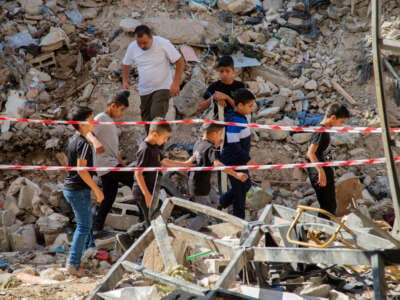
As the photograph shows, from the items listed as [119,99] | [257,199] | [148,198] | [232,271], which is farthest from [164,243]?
[257,199]

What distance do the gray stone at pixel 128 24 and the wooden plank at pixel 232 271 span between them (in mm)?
6392

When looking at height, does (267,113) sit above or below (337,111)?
above

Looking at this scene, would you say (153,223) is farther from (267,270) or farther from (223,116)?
(223,116)

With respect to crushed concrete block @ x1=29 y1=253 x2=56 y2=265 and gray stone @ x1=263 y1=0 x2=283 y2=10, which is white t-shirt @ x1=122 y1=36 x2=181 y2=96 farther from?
gray stone @ x1=263 y1=0 x2=283 y2=10

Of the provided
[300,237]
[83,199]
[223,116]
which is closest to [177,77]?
[223,116]

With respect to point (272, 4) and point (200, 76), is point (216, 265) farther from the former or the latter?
point (272, 4)

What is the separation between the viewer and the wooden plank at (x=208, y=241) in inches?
139

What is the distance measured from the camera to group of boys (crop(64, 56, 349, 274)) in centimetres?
443

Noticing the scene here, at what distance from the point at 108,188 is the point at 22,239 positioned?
1166 millimetres

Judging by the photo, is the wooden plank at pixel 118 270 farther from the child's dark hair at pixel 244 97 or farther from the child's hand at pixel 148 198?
the child's dark hair at pixel 244 97

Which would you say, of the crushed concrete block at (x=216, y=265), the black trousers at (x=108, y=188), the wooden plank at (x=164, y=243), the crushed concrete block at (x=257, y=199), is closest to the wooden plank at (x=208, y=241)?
the wooden plank at (x=164, y=243)

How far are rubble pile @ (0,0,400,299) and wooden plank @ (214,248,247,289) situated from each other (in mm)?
2796

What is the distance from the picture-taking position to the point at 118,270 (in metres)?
3.61

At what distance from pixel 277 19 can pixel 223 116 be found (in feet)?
14.0
